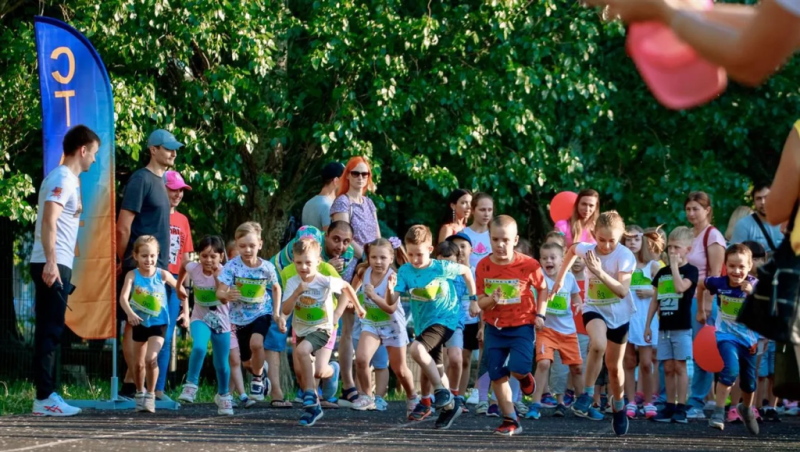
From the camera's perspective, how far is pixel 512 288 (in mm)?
9195

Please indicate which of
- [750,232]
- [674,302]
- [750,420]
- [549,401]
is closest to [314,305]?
[549,401]

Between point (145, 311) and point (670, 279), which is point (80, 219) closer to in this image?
point (145, 311)

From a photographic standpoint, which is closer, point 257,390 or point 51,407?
point 51,407

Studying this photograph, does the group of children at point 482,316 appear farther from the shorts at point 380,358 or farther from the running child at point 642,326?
the shorts at point 380,358

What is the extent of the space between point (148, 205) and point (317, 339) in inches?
77.8

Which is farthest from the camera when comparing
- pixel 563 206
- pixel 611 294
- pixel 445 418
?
pixel 563 206

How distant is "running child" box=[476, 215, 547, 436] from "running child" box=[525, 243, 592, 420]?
1.83 meters

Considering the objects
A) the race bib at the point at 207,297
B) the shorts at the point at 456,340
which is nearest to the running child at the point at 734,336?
the shorts at the point at 456,340

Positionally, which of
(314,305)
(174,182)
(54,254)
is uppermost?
(174,182)

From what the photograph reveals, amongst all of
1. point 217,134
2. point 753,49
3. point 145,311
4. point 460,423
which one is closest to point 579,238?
point 460,423

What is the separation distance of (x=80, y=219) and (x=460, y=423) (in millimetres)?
3671

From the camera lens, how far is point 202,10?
1320 centimetres

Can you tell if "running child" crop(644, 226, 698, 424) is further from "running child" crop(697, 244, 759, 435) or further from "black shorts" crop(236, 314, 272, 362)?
"black shorts" crop(236, 314, 272, 362)

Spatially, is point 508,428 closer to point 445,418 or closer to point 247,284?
point 445,418
